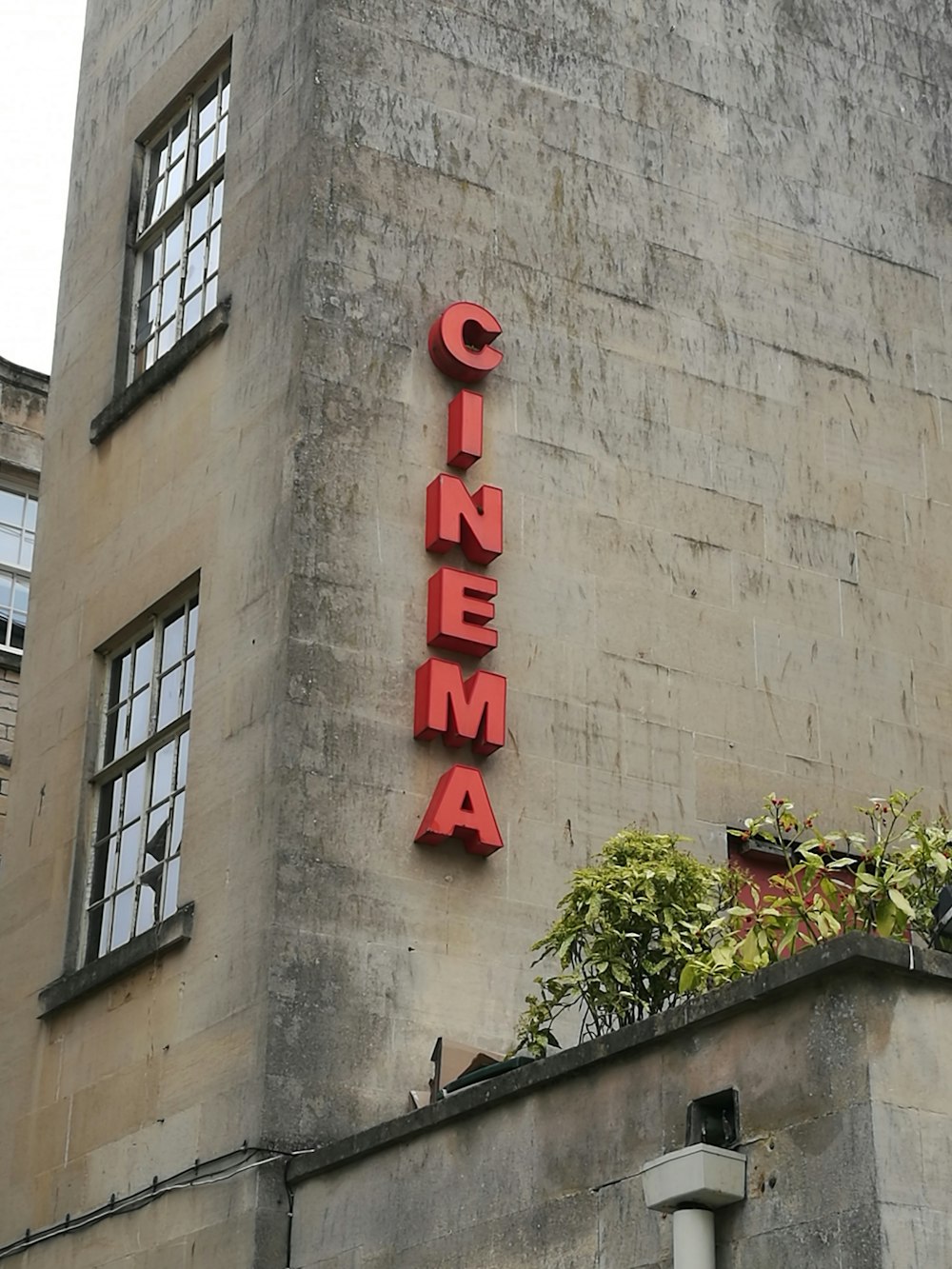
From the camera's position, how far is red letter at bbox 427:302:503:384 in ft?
59.3

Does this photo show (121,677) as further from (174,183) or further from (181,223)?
(174,183)

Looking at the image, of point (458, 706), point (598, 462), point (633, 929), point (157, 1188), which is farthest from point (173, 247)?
point (633, 929)

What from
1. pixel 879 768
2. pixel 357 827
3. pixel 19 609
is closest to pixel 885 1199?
pixel 357 827

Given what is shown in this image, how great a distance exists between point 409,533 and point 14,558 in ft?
49.4

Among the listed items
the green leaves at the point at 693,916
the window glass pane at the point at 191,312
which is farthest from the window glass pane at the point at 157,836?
the window glass pane at the point at 191,312

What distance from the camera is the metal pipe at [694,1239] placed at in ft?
36.5

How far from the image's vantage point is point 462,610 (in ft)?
A: 56.3

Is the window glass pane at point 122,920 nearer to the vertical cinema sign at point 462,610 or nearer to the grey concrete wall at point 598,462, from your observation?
the grey concrete wall at point 598,462

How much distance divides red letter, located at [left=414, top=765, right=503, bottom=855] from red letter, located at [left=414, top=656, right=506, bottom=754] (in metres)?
0.28

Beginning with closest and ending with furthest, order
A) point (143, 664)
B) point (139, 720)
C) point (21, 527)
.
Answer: point (139, 720) < point (143, 664) < point (21, 527)

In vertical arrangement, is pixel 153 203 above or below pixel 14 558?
below

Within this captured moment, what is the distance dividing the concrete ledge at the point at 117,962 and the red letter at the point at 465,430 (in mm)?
4179

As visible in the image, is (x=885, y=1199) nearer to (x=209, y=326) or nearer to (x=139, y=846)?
(x=139, y=846)

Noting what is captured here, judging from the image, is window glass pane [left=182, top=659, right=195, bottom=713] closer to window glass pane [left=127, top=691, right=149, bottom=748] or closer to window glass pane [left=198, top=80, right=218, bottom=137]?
window glass pane [left=127, top=691, right=149, bottom=748]
